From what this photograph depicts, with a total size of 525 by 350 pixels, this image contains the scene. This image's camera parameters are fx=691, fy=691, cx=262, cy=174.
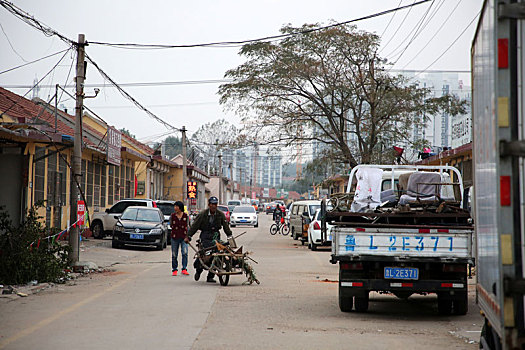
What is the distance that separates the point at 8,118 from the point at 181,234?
28.2 ft

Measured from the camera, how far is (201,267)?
1462 centimetres

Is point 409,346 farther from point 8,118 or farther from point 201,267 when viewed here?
point 8,118

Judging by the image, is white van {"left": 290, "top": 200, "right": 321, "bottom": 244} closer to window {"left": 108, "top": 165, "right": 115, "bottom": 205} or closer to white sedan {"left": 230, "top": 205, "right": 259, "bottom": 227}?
window {"left": 108, "top": 165, "right": 115, "bottom": 205}

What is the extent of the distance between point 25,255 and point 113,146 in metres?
17.1

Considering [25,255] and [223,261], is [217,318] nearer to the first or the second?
[223,261]

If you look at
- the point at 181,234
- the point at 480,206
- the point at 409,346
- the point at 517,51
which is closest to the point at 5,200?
the point at 181,234

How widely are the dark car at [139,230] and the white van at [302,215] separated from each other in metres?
6.24

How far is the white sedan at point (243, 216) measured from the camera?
169 feet

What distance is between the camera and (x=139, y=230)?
25656 millimetres

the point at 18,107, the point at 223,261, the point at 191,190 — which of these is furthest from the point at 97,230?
the point at 191,190

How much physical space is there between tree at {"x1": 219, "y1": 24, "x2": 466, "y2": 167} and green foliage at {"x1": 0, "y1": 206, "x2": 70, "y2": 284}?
19.8 metres

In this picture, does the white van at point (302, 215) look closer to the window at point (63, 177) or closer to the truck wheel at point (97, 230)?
the truck wheel at point (97, 230)

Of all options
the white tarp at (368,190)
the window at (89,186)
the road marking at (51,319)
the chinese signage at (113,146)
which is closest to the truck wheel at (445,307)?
the white tarp at (368,190)

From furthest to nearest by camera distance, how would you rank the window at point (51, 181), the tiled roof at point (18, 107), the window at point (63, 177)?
1. the window at point (63, 177)
2. the window at point (51, 181)
3. the tiled roof at point (18, 107)
